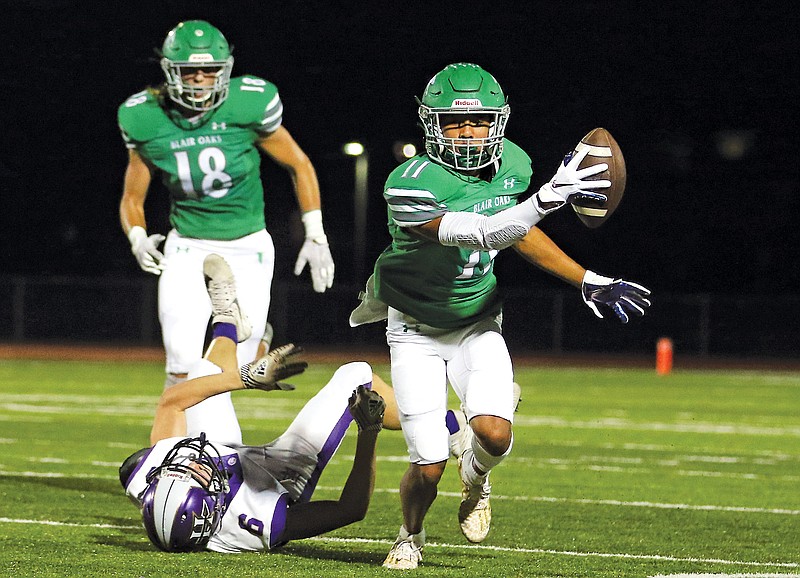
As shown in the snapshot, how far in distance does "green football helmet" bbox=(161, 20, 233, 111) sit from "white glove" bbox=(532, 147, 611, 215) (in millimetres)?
2464

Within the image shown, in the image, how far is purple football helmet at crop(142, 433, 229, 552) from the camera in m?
4.78

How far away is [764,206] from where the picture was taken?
3722 centimetres

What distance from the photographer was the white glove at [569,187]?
480 cm

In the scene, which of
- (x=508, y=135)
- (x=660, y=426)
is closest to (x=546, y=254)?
(x=660, y=426)

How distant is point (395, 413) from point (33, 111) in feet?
94.1

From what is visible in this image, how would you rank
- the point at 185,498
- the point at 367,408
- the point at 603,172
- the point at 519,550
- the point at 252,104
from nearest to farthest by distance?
the point at 185,498
the point at 603,172
the point at 367,408
the point at 519,550
the point at 252,104

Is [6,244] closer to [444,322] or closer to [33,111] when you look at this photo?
[33,111]

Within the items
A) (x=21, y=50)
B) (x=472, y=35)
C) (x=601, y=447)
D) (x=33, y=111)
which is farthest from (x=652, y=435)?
(x=33, y=111)

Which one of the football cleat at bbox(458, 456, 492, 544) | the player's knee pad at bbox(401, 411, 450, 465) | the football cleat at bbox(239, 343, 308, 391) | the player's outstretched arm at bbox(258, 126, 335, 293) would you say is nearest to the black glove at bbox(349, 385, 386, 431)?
the player's knee pad at bbox(401, 411, 450, 465)

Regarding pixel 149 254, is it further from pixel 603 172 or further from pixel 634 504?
pixel 634 504

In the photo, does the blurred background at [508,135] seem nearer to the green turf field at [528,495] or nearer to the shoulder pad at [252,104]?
the green turf field at [528,495]

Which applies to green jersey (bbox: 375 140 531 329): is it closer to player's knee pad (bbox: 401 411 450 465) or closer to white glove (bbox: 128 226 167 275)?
player's knee pad (bbox: 401 411 450 465)

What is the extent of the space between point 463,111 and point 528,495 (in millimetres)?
2908

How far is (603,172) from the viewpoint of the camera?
4.91 meters
